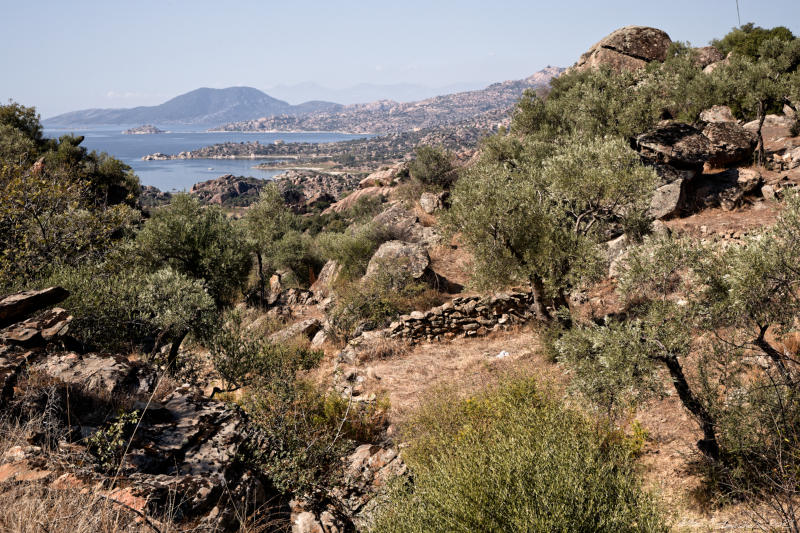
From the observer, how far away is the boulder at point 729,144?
22.9m

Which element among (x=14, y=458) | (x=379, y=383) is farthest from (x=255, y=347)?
(x=14, y=458)

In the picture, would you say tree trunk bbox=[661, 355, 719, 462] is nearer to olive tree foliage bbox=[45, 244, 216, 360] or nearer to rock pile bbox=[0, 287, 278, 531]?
rock pile bbox=[0, 287, 278, 531]

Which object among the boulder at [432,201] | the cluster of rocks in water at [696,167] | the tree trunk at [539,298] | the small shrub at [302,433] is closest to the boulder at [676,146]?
the cluster of rocks in water at [696,167]

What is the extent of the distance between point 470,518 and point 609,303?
14.8 m

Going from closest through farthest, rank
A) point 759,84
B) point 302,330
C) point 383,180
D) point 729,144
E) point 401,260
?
point 302,330 < point 401,260 < point 729,144 < point 759,84 < point 383,180

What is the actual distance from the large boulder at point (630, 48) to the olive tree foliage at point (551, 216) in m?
39.3

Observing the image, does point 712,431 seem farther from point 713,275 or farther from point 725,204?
point 725,204

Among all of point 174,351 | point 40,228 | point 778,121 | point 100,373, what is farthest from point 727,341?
point 778,121

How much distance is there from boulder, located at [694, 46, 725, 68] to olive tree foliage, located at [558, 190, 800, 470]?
5098 cm

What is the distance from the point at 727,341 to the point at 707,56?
179 ft

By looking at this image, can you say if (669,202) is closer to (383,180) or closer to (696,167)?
(696,167)

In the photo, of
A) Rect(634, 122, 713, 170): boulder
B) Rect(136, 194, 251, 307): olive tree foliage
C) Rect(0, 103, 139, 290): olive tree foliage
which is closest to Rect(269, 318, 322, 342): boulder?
Rect(136, 194, 251, 307): olive tree foliage

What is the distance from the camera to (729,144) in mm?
23000

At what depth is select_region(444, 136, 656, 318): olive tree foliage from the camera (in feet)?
46.2
